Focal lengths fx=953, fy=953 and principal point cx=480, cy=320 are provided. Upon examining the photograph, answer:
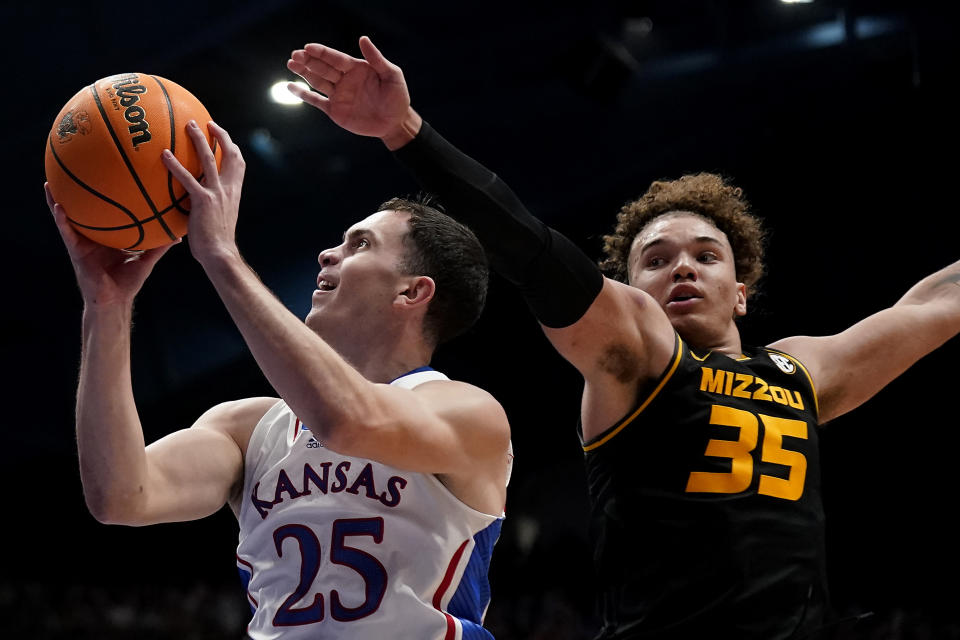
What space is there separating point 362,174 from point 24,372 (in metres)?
4.37

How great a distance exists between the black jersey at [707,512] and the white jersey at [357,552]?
0.36 m

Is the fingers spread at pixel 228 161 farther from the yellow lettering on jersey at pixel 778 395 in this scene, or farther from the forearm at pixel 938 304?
the forearm at pixel 938 304

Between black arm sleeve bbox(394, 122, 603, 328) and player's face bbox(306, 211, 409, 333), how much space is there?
630 millimetres

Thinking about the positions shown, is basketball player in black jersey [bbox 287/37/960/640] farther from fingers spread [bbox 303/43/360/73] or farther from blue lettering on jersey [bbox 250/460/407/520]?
blue lettering on jersey [bbox 250/460/407/520]

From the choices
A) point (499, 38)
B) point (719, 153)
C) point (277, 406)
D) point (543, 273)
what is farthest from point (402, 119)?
point (719, 153)

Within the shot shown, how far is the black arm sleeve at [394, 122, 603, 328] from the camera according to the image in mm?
2084

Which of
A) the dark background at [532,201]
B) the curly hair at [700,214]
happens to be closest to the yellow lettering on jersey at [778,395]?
the curly hair at [700,214]

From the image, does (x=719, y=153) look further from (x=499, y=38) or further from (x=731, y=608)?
(x=731, y=608)

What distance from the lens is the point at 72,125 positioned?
7.32 feet

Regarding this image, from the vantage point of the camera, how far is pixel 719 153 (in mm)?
7926

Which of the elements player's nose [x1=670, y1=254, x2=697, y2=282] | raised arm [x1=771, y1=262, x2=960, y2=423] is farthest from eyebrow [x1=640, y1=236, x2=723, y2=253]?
raised arm [x1=771, y1=262, x2=960, y2=423]

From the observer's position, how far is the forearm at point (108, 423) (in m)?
2.28

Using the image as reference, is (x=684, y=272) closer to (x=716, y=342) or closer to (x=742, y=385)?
(x=716, y=342)

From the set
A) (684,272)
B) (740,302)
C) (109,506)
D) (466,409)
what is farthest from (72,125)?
(740,302)
